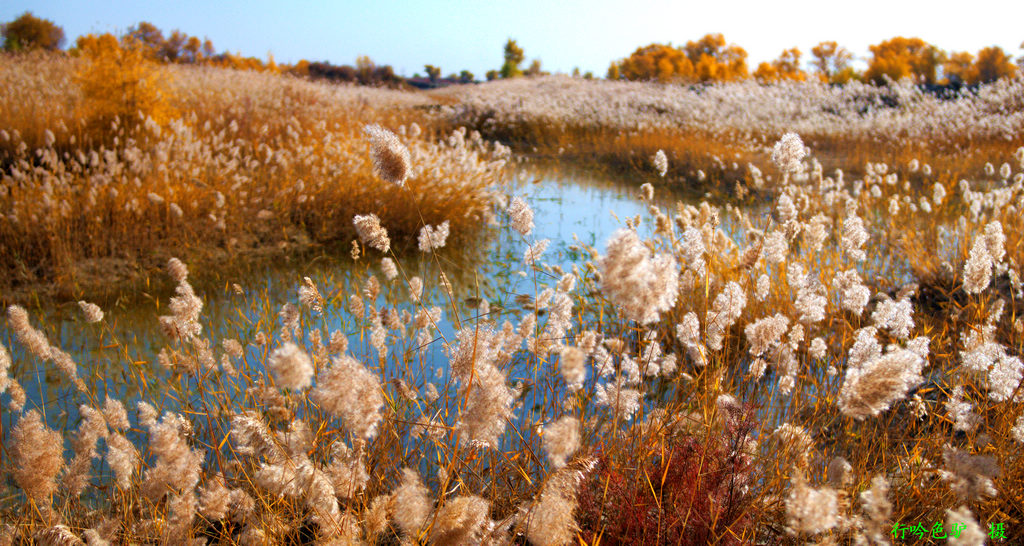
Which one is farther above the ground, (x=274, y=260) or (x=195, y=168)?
(x=195, y=168)

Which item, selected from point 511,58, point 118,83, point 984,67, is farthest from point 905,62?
point 118,83

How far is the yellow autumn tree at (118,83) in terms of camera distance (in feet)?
21.6

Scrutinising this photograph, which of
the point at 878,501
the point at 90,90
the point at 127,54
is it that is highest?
the point at 127,54

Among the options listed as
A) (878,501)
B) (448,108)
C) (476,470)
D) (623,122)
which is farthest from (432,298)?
(448,108)

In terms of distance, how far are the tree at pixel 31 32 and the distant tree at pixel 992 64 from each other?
37569 mm

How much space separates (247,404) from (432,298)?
1.75 m

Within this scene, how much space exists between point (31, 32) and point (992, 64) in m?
39.8

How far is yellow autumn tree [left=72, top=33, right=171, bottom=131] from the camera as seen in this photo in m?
6.57

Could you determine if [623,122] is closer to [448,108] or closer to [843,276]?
[448,108]

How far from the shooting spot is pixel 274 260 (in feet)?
16.2

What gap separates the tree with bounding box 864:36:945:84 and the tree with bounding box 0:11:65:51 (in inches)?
1227

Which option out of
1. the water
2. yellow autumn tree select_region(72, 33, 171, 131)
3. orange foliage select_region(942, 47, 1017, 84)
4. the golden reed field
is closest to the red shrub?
the golden reed field

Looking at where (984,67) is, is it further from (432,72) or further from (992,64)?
(432,72)

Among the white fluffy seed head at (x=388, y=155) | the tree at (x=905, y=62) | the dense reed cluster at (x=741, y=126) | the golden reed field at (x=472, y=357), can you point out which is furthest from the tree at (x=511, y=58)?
the white fluffy seed head at (x=388, y=155)
